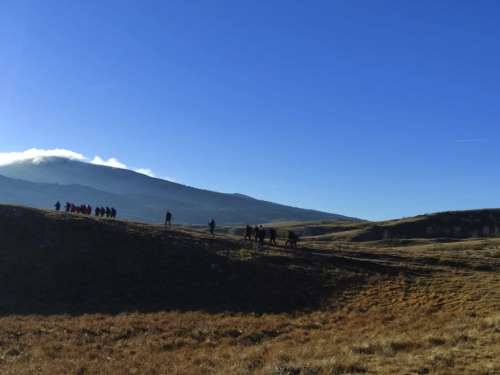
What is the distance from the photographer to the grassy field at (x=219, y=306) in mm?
12070

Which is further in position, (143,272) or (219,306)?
(143,272)

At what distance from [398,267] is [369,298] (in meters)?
9.44

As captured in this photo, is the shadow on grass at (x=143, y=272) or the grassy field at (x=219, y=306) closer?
the grassy field at (x=219, y=306)

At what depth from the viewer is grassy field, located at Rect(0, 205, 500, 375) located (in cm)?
1207

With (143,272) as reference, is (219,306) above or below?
below

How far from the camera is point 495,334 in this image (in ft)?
44.6

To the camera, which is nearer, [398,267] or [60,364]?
[60,364]

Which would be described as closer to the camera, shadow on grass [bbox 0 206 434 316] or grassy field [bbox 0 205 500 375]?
grassy field [bbox 0 205 500 375]

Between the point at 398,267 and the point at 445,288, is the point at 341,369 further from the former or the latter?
the point at 398,267

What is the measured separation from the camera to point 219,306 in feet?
81.0

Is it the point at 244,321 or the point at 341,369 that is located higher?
the point at 341,369

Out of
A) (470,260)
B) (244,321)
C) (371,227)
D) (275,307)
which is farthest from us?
(371,227)

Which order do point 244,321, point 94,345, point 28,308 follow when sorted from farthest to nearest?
point 28,308 → point 244,321 → point 94,345

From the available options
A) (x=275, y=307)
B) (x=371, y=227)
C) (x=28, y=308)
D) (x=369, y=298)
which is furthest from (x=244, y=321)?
(x=371, y=227)
